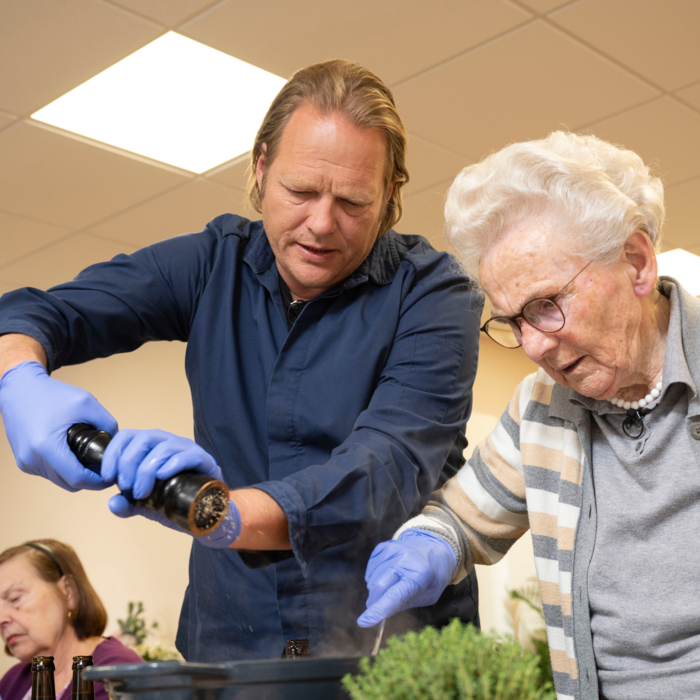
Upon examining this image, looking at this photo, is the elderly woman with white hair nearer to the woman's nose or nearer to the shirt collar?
the woman's nose

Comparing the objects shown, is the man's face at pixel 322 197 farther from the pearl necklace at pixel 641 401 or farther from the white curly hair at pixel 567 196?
the pearl necklace at pixel 641 401

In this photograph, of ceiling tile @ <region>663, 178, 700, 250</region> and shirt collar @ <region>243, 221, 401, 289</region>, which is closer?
shirt collar @ <region>243, 221, 401, 289</region>

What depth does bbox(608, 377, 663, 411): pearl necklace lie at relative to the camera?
112 cm

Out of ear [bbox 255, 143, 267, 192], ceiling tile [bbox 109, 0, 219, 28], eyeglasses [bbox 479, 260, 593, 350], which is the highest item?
ceiling tile [bbox 109, 0, 219, 28]

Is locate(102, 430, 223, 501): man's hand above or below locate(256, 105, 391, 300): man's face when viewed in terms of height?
below

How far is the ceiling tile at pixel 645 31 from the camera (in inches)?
96.4

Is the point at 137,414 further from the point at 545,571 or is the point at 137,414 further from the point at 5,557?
the point at 545,571

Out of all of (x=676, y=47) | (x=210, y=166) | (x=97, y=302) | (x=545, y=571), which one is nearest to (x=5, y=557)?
(x=210, y=166)

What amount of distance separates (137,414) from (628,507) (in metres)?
4.34

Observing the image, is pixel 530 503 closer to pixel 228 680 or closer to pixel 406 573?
pixel 406 573

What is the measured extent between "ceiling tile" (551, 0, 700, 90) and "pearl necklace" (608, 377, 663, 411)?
1723 millimetres

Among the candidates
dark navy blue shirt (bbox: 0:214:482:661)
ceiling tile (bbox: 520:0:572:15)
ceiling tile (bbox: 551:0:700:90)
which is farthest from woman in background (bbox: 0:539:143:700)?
ceiling tile (bbox: 551:0:700:90)

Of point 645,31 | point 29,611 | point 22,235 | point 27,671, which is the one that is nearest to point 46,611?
point 29,611

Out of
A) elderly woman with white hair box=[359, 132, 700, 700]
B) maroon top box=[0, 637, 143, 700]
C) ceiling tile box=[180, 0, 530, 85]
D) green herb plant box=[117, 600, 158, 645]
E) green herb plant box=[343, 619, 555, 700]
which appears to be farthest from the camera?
green herb plant box=[117, 600, 158, 645]
